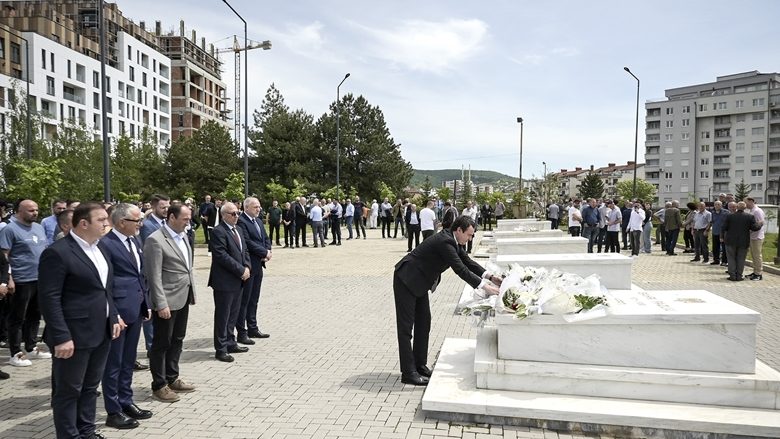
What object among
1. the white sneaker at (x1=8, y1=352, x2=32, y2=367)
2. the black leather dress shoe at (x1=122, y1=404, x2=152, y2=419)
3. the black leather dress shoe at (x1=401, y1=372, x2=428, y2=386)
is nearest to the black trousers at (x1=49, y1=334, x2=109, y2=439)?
the black leather dress shoe at (x1=122, y1=404, x2=152, y2=419)

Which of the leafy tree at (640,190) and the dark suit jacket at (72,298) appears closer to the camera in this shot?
the dark suit jacket at (72,298)

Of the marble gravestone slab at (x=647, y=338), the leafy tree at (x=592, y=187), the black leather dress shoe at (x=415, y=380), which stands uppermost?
the leafy tree at (x=592, y=187)

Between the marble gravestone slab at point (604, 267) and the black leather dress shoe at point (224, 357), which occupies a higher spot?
the marble gravestone slab at point (604, 267)

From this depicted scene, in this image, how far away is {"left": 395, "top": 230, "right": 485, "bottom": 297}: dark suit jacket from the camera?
238 inches

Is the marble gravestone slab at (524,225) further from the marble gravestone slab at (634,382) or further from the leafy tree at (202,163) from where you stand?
the leafy tree at (202,163)

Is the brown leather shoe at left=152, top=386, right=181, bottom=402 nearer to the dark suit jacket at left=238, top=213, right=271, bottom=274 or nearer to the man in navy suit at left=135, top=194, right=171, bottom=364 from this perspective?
the man in navy suit at left=135, top=194, right=171, bottom=364

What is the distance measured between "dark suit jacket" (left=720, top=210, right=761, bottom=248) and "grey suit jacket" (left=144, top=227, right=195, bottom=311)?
1273cm

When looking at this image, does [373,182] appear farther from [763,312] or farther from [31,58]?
[763,312]

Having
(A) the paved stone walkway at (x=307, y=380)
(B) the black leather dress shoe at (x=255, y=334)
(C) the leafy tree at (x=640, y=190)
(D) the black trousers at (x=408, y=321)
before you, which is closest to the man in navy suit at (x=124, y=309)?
(A) the paved stone walkway at (x=307, y=380)

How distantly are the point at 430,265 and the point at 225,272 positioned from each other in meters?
2.68

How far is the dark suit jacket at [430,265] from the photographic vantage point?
238 inches

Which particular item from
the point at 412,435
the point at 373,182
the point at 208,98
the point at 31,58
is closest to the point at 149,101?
the point at 208,98

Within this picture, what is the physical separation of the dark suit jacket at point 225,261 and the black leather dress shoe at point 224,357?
2.77 ft

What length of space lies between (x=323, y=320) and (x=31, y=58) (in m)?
61.6
